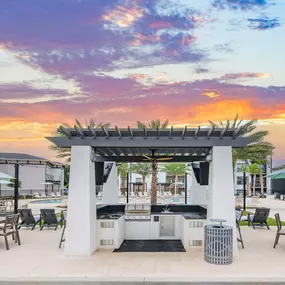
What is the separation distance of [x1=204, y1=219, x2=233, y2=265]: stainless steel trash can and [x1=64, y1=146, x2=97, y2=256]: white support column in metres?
3.21

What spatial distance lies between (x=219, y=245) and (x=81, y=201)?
3920 mm

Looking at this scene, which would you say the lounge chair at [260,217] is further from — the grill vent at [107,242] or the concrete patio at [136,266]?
the grill vent at [107,242]

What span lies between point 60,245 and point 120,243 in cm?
180

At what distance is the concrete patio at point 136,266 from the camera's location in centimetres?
767

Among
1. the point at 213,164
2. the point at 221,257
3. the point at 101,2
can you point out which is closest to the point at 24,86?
the point at 101,2

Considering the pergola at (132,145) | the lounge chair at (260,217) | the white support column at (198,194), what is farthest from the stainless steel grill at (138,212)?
the lounge chair at (260,217)

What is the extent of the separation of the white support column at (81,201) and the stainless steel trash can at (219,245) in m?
3.21

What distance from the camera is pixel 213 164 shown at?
403 inches

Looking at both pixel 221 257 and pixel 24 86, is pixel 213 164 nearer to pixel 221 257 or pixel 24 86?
pixel 221 257

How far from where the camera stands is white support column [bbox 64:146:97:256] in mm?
9898

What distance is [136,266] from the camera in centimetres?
853

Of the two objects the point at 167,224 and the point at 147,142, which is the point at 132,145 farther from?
the point at 167,224

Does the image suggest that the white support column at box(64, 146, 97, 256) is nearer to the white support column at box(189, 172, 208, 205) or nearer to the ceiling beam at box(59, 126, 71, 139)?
the ceiling beam at box(59, 126, 71, 139)

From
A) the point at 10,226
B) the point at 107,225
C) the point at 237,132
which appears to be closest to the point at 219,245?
the point at 237,132
